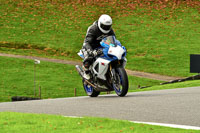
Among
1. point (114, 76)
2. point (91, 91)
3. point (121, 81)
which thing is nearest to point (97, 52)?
point (114, 76)

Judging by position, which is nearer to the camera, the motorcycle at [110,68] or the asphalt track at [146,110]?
the asphalt track at [146,110]

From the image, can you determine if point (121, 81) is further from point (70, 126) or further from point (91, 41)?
point (70, 126)

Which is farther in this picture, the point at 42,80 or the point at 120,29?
the point at 120,29

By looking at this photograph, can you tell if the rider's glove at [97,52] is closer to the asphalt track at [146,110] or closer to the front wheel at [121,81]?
the front wheel at [121,81]

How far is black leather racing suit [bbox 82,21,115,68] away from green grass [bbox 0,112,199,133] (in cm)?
676

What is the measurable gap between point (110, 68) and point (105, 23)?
1497 mm

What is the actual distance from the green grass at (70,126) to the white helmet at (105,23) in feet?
21.2

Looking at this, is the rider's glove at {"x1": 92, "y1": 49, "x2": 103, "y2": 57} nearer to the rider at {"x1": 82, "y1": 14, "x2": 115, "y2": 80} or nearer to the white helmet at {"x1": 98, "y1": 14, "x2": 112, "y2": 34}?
the rider at {"x1": 82, "y1": 14, "x2": 115, "y2": 80}

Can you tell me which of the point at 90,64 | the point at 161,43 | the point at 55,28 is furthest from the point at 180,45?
the point at 90,64

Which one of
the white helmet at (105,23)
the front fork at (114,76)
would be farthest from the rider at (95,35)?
the front fork at (114,76)

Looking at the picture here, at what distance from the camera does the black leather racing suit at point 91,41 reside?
16.3 metres

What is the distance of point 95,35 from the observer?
1636 centimetres

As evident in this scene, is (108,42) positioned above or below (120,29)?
above

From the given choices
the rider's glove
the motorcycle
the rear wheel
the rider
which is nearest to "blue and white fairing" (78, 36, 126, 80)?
the motorcycle
